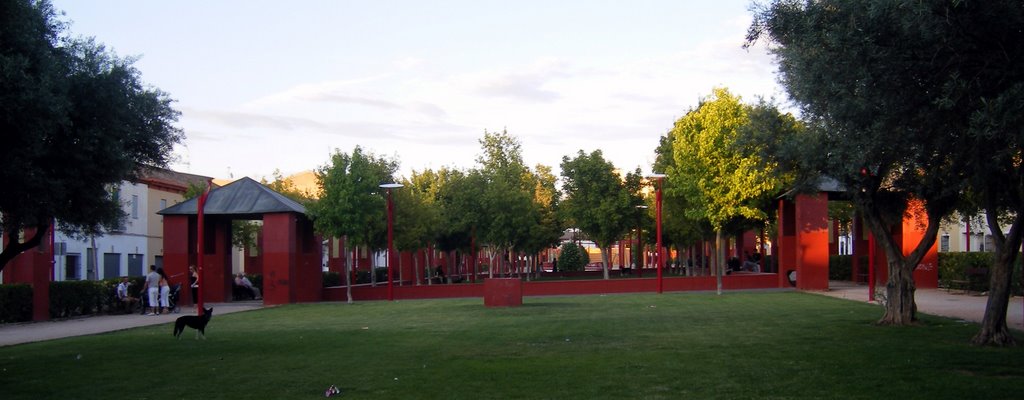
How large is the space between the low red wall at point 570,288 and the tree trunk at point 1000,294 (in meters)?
25.7

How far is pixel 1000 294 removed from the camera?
51.1 feet

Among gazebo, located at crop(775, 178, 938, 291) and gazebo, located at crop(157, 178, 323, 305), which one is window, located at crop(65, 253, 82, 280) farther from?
A: gazebo, located at crop(775, 178, 938, 291)

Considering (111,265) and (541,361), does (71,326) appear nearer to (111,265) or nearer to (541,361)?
(541,361)

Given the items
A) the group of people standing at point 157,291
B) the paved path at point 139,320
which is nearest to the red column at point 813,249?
the paved path at point 139,320

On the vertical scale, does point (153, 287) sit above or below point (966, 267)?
below

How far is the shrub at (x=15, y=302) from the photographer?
1085 inches

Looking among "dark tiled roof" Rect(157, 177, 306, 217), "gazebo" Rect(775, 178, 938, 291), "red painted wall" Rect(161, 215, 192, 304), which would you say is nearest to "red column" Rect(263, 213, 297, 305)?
"dark tiled roof" Rect(157, 177, 306, 217)

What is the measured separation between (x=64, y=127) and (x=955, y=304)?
24022 millimetres

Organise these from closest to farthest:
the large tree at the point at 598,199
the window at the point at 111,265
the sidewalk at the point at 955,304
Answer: the sidewalk at the point at 955,304 < the window at the point at 111,265 < the large tree at the point at 598,199

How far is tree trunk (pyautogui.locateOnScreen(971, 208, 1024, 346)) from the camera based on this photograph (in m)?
15.5

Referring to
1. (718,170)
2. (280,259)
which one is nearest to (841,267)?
(718,170)

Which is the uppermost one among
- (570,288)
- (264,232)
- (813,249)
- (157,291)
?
(264,232)

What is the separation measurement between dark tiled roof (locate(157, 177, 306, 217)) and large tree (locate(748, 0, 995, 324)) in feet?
87.7

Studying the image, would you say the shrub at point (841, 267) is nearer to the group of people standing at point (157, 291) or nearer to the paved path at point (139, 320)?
the paved path at point (139, 320)
